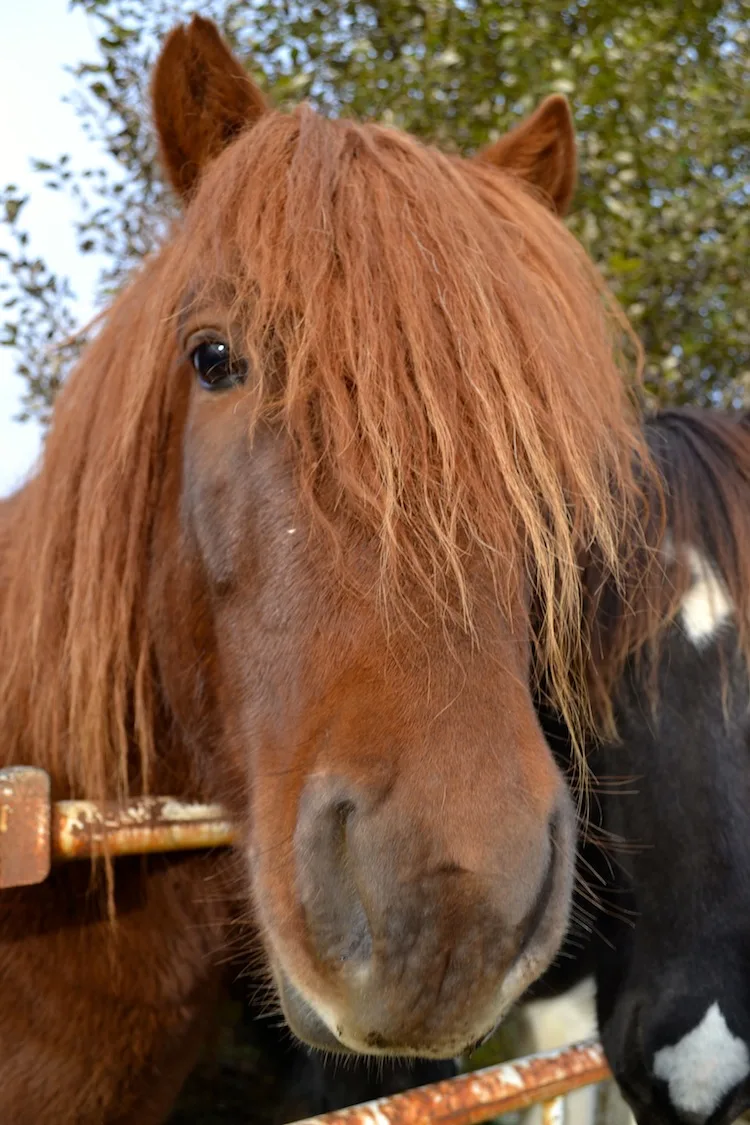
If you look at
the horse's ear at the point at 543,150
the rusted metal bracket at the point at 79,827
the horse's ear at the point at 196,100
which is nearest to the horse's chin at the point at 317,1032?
the rusted metal bracket at the point at 79,827

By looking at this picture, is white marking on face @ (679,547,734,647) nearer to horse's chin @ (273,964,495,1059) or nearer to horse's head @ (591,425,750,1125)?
horse's head @ (591,425,750,1125)

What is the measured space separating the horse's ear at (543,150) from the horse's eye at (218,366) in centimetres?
89

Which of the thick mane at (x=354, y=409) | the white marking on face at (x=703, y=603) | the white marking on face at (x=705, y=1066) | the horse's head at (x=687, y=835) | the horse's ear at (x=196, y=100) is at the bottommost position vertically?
the white marking on face at (x=705, y=1066)

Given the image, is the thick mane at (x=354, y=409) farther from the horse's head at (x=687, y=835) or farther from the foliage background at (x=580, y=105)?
the foliage background at (x=580, y=105)

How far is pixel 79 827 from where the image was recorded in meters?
1.42

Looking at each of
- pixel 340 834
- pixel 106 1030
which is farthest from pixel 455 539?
pixel 106 1030

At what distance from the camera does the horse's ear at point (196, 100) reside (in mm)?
1554

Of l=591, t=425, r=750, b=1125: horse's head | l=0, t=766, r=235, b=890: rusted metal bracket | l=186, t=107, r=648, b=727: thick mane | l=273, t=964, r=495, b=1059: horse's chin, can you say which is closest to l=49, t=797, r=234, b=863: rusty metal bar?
l=0, t=766, r=235, b=890: rusted metal bracket

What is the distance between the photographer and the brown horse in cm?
95

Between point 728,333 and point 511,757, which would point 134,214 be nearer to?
point 728,333

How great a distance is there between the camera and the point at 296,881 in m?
1.00

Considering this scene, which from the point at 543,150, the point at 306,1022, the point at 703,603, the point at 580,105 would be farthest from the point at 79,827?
the point at 580,105

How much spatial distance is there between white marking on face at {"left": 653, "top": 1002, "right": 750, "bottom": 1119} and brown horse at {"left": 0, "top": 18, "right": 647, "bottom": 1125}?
23.2 inches

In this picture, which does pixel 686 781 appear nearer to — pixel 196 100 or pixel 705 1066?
pixel 705 1066
